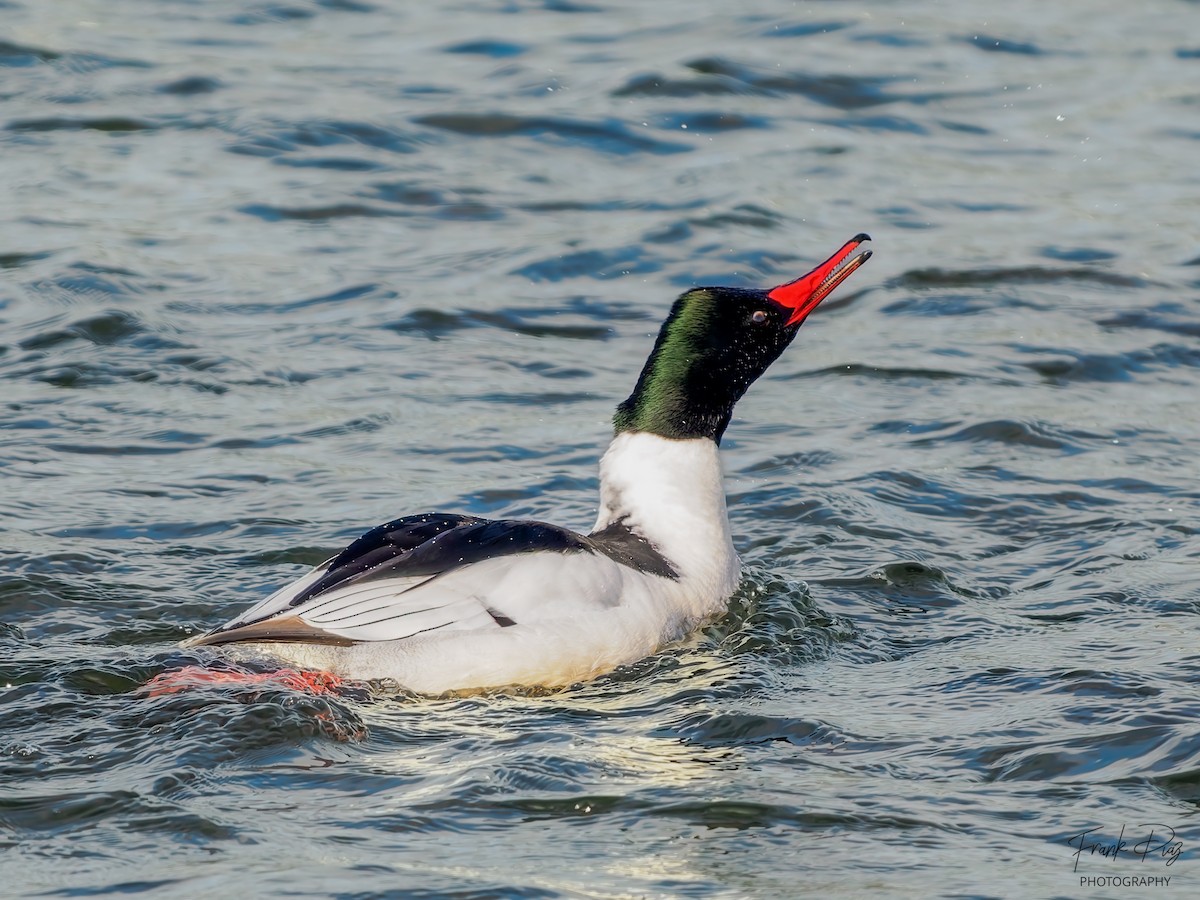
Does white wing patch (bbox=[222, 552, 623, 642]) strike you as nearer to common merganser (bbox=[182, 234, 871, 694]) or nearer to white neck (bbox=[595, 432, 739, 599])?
common merganser (bbox=[182, 234, 871, 694])

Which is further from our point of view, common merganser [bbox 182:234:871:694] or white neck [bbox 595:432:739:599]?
white neck [bbox 595:432:739:599]

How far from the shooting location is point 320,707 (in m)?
6.02

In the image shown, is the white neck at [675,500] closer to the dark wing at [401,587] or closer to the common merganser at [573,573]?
→ the common merganser at [573,573]

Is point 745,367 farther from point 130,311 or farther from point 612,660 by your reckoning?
point 130,311

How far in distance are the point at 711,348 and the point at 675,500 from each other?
2.09ft

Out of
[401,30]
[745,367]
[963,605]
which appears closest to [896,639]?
[963,605]

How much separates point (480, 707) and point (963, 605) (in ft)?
7.83

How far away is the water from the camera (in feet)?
17.6
